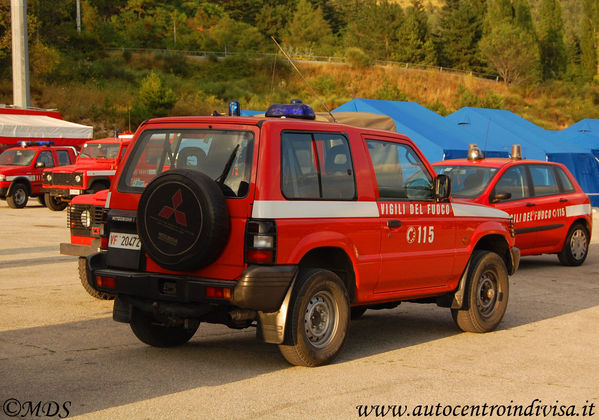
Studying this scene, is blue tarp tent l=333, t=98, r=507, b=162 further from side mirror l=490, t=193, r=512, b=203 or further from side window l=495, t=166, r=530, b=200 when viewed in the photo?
side mirror l=490, t=193, r=512, b=203

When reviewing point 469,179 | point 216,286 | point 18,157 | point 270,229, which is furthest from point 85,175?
point 270,229

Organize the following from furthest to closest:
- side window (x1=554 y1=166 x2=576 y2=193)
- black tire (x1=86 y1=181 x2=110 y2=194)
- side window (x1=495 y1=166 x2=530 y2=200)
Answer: black tire (x1=86 y1=181 x2=110 y2=194)
side window (x1=554 y1=166 x2=576 y2=193)
side window (x1=495 y1=166 x2=530 y2=200)

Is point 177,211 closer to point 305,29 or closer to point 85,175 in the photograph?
point 85,175

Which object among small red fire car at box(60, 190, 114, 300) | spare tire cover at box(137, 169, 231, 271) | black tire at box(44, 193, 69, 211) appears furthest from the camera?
black tire at box(44, 193, 69, 211)

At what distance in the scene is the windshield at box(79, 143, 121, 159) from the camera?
24406 mm

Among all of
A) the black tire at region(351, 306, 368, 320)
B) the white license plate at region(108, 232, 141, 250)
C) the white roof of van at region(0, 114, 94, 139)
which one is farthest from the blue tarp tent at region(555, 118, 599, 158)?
the white license plate at region(108, 232, 141, 250)

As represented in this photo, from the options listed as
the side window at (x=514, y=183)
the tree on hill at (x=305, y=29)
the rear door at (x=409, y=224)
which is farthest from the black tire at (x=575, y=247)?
the tree on hill at (x=305, y=29)

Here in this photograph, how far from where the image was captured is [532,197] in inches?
546

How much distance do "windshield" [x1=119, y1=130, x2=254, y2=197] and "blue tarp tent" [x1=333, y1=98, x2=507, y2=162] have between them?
773 inches

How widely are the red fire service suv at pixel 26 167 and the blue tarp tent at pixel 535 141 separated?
1350cm

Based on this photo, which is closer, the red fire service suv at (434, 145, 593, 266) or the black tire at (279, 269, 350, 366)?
the black tire at (279, 269, 350, 366)

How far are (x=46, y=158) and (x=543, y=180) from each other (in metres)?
17.2

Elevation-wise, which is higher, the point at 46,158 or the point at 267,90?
the point at 267,90

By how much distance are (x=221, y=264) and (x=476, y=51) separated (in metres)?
98.6
